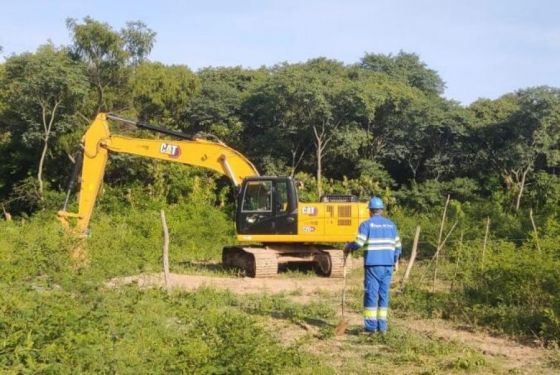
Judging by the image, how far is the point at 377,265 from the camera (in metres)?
8.91

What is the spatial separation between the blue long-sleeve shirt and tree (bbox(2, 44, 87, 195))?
1955cm

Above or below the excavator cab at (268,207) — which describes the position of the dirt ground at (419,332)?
below

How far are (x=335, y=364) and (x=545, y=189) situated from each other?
22603mm

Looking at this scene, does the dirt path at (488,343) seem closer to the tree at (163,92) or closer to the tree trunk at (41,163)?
the tree trunk at (41,163)

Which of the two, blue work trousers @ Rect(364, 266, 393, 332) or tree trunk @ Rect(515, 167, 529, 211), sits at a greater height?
tree trunk @ Rect(515, 167, 529, 211)

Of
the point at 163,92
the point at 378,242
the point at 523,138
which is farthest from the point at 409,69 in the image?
the point at 378,242

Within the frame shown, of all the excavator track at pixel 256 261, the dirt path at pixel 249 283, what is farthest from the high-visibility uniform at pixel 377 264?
the excavator track at pixel 256 261

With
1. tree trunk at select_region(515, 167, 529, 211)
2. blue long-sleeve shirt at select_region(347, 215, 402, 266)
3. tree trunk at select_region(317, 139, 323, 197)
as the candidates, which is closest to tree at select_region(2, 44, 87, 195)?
tree trunk at select_region(317, 139, 323, 197)

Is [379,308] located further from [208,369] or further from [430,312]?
[208,369]

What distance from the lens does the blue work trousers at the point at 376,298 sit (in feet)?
28.7

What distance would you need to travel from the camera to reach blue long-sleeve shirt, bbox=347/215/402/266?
352 inches

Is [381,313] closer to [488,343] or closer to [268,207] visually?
[488,343]

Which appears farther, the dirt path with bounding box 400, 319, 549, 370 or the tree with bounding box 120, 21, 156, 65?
the tree with bounding box 120, 21, 156, 65

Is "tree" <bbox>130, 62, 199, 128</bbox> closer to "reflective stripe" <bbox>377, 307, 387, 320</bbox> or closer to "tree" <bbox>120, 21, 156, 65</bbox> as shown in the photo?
"tree" <bbox>120, 21, 156, 65</bbox>
